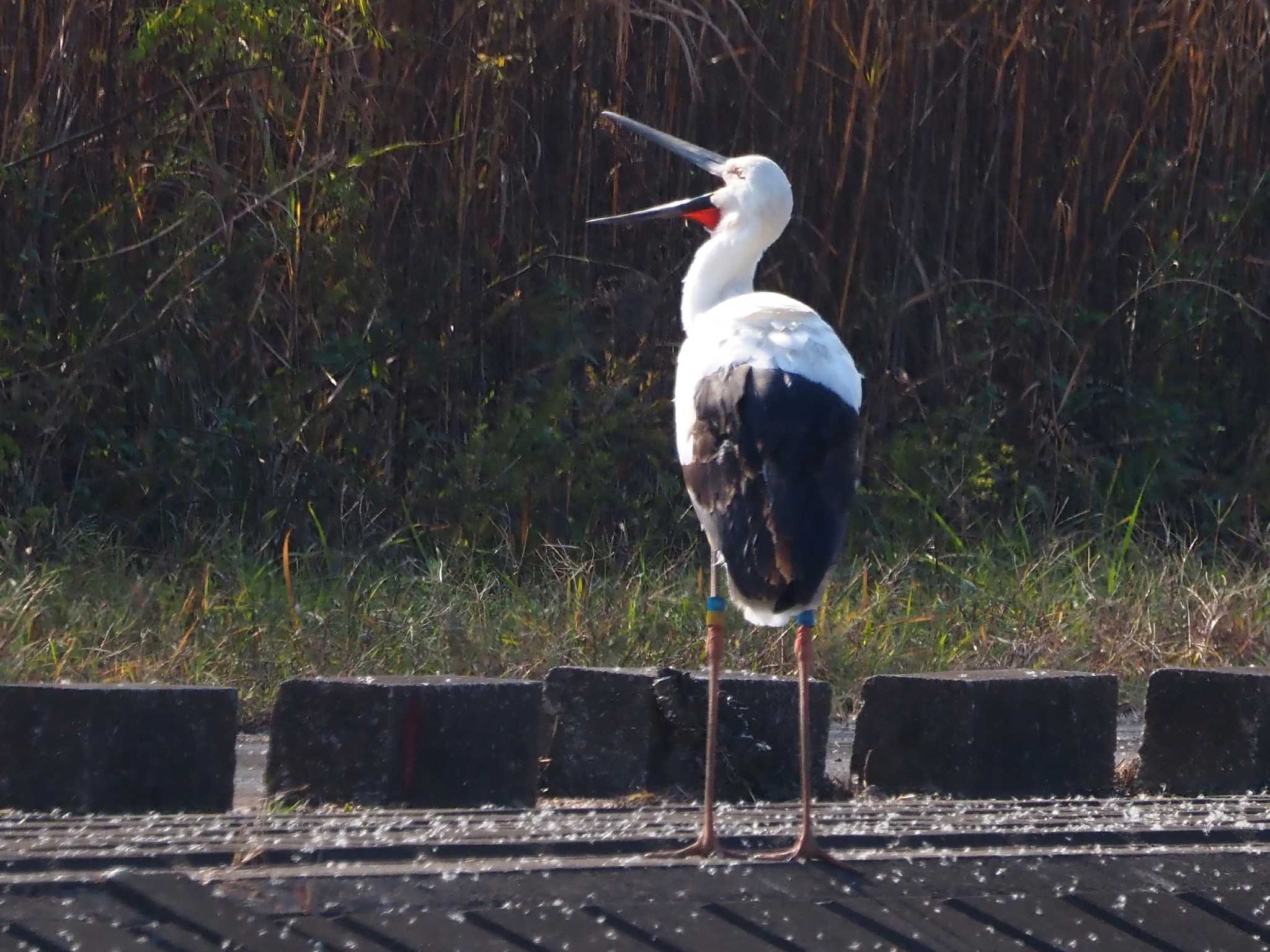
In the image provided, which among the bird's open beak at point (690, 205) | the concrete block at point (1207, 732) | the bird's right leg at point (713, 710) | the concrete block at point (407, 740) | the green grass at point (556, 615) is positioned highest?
the bird's open beak at point (690, 205)

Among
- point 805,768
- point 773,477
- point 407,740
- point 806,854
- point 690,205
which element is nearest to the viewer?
point 806,854

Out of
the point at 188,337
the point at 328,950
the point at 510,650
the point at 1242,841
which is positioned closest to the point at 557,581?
the point at 510,650

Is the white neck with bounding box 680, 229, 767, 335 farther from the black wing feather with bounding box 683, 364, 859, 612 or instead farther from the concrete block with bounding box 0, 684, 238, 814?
the concrete block with bounding box 0, 684, 238, 814

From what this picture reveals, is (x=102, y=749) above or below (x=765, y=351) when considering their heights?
below

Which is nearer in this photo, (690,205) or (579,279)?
(690,205)

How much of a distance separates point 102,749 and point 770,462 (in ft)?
5.12

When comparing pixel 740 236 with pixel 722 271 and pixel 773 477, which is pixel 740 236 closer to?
Answer: pixel 722 271

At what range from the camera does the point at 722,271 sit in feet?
17.3

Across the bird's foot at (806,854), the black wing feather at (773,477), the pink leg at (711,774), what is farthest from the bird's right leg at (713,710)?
the black wing feather at (773,477)

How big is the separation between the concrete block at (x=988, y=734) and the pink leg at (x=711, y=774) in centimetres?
52

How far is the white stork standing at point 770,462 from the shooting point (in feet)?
12.4

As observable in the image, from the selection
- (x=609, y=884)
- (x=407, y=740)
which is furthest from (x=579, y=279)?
(x=609, y=884)

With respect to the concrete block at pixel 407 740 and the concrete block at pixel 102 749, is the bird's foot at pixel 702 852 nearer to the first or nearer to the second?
the concrete block at pixel 407 740

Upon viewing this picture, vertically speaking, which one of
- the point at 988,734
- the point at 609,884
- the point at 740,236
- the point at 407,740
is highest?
the point at 740,236
